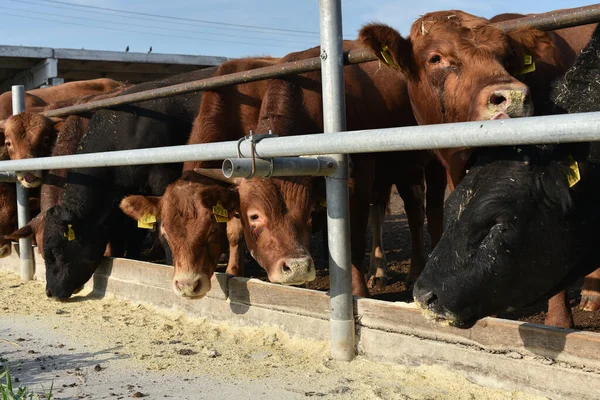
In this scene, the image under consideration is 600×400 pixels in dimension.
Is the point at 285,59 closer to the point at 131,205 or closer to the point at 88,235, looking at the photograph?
the point at 131,205

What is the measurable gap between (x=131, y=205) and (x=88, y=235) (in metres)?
1.24

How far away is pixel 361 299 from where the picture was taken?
3.85 metres

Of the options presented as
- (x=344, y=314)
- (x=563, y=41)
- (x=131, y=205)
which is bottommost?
(x=344, y=314)

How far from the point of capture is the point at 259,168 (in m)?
3.45

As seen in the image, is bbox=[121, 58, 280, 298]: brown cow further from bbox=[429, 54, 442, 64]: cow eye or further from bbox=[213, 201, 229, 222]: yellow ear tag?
bbox=[429, 54, 442, 64]: cow eye

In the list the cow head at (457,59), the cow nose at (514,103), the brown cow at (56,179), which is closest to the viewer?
the cow nose at (514,103)

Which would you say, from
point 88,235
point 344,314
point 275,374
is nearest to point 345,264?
point 344,314

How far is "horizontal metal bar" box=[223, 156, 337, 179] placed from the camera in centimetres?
332

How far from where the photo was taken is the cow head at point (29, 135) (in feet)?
24.1

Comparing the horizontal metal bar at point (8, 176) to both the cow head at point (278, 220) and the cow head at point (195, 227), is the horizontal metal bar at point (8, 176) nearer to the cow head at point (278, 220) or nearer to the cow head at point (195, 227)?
the cow head at point (195, 227)

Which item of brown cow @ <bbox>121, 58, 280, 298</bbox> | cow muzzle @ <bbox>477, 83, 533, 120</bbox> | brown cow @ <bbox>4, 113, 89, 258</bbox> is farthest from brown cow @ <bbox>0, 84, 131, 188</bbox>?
cow muzzle @ <bbox>477, 83, 533, 120</bbox>

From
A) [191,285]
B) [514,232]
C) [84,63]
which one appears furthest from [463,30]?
[84,63]

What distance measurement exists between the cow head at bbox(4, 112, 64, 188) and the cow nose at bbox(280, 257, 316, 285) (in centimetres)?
421

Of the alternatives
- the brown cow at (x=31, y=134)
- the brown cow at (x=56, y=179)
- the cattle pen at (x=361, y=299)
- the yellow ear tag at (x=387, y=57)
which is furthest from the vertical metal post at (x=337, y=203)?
the brown cow at (x=31, y=134)
